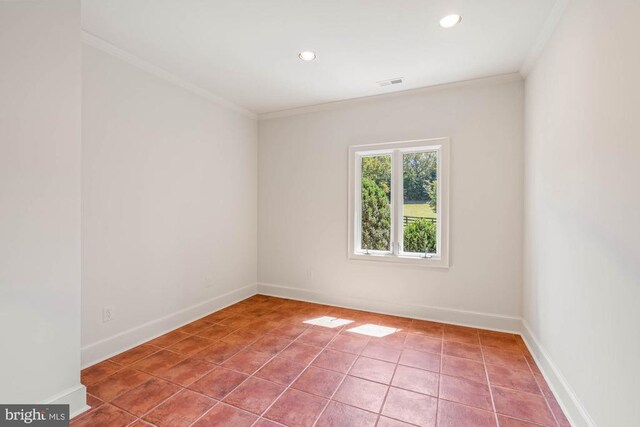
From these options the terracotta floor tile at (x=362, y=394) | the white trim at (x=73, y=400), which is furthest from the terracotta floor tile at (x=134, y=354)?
the terracotta floor tile at (x=362, y=394)

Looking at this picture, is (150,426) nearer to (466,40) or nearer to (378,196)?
(378,196)

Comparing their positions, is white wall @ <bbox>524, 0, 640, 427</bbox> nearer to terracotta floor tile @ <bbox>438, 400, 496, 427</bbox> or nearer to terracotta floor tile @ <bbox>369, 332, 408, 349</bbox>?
terracotta floor tile @ <bbox>438, 400, 496, 427</bbox>

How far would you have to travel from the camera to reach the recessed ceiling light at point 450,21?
2.15m

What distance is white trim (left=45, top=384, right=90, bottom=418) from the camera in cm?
174

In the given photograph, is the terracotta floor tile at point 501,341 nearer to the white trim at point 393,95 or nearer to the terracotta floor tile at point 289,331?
the terracotta floor tile at point 289,331

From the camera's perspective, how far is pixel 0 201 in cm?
152

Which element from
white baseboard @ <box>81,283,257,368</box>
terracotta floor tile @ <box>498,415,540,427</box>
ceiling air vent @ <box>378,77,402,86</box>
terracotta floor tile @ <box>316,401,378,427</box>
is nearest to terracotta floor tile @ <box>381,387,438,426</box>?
terracotta floor tile @ <box>316,401,378,427</box>

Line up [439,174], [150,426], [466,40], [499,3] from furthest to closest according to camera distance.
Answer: [439,174] → [466,40] → [499,3] → [150,426]

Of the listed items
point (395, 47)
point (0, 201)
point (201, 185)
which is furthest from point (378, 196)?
point (0, 201)

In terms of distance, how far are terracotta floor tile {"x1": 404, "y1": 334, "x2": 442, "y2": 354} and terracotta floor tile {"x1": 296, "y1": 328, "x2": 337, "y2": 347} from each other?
29.4 inches

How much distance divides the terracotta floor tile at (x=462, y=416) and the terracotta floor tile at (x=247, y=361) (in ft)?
4.50

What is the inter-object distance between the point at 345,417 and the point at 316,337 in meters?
1.17

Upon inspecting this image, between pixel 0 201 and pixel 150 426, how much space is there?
148 centimetres

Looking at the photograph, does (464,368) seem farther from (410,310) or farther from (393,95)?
(393,95)
